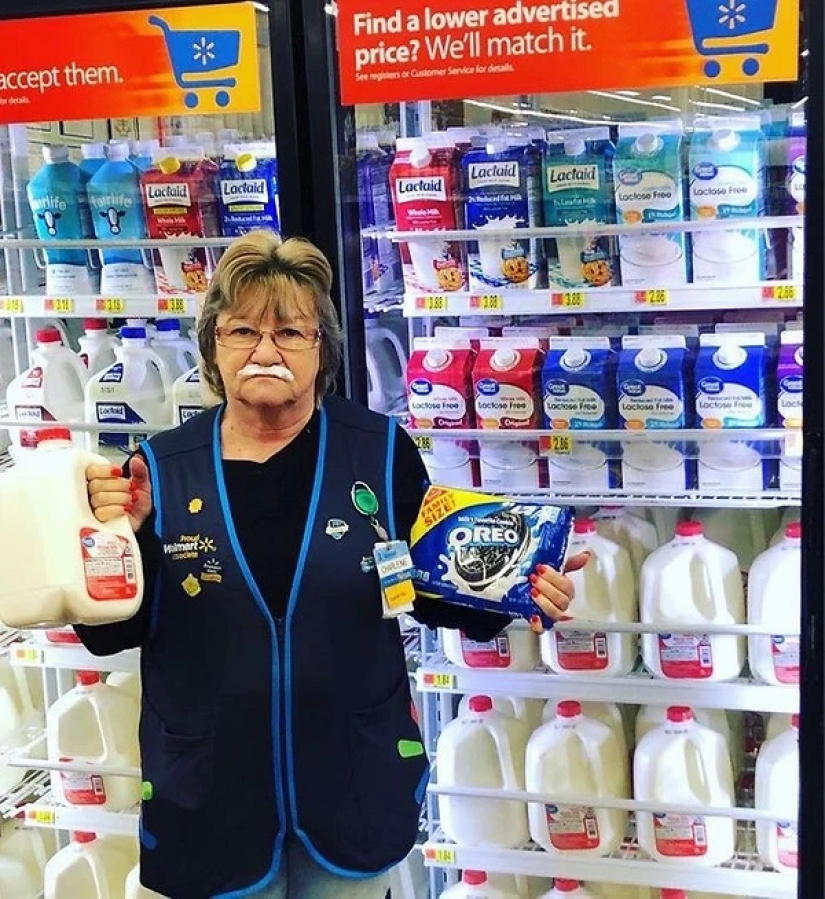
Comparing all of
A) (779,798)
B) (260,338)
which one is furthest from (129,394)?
(779,798)

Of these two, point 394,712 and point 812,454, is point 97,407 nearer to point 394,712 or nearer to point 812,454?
point 394,712

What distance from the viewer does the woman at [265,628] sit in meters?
1.74

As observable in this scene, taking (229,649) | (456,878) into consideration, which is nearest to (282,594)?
(229,649)

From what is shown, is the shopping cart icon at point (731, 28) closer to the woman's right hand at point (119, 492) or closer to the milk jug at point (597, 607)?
the milk jug at point (597, 607)

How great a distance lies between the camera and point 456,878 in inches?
108

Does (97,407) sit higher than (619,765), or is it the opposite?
(97,407)

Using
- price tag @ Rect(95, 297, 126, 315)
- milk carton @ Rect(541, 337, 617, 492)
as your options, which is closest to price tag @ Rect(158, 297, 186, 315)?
price tag @ Rect(95, 297, 126, 315)

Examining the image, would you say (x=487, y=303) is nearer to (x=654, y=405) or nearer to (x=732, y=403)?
(x=654, y=405)

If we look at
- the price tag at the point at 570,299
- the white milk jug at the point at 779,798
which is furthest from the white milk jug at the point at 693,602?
the price tag at the point at 570,299

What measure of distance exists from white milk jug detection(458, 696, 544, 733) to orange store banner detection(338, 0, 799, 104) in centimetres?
122

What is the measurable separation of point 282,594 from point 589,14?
40.7 inches

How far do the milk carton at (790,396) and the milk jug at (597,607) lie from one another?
1.15ft

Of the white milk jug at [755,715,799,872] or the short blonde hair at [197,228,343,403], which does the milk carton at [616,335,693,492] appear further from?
the short blonde hair at [197,228,343,403]

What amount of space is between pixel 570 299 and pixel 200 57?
0.77m
